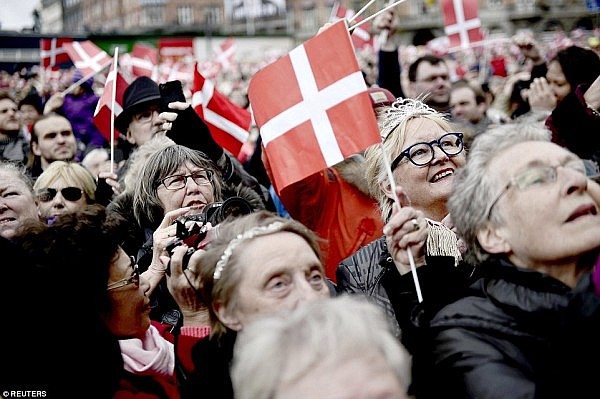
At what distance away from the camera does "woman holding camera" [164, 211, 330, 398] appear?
246cm

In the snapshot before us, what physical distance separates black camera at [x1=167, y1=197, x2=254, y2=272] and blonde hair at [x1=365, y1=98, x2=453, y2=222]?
1.89ft

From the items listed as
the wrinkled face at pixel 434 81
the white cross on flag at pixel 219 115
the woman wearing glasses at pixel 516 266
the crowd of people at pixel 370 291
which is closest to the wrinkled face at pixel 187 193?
the crowd of people at pixel 370 291

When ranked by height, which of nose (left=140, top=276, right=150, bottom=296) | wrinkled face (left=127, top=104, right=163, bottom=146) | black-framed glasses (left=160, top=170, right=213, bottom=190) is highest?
wrinkled face (left=127, top=104, right=163, bottom=146)

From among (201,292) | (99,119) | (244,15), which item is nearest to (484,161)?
(201,292)

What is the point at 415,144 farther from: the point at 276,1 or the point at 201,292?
the point at 276,1

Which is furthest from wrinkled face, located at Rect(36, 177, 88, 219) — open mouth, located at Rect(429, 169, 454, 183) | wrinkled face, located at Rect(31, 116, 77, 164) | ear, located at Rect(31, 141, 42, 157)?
open mouth, located at Rect(429, 169, 454, 183)

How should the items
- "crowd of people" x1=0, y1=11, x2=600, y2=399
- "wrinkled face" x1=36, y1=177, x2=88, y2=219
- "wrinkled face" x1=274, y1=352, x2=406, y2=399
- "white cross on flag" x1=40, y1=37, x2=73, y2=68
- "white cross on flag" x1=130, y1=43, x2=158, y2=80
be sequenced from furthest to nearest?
1. "white cross on flag" x1=40, y1=37, x2=73, y2=68
2. "white cross on flag" x1=130, y1=43, x2=158, y2=80
3. "wrinkled face" x1=36, y1=177, x2=88, y2=219
4. "crowd of people" x1=0, y1=11, x2=600, y2=399
5. "wrinkled face" x1=274, y1=352, x2=406, y2=399

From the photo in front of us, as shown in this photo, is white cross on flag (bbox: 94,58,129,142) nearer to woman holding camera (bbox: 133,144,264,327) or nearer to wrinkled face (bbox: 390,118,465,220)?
woman holding camera (bbox: 133,144,264,327)

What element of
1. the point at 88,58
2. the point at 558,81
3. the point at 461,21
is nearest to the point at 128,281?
the point at 558,81

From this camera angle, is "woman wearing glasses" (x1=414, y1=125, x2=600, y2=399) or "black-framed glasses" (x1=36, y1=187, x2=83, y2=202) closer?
"woman wearing glasses" (x1=414, y1=125, x2=600, y2=399)

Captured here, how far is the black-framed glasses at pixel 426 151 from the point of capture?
3.40 meters

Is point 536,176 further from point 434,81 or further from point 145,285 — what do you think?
point 434,81

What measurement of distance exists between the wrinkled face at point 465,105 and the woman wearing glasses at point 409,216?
3.55 m

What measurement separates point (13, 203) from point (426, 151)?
1965 mm
